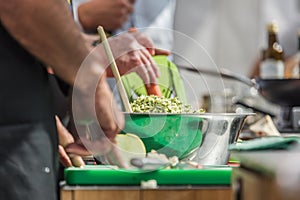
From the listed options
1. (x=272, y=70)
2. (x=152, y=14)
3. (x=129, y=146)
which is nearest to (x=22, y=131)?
A: (x=129, y=146)

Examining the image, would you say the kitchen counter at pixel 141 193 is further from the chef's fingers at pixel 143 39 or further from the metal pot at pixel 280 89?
the metal pot at pixel 280 89

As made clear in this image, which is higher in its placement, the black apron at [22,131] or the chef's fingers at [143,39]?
the chef's fingers at [143,39]

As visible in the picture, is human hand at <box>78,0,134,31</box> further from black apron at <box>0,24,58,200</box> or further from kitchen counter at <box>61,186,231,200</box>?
kitchen counter at <box>61,186,231,200</box>

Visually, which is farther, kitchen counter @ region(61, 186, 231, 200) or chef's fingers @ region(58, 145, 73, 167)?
chef's fingers @ region(58, 145, 73, 167)

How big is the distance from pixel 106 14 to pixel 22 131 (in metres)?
0.85

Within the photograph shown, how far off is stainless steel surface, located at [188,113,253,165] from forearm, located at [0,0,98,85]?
0.29m

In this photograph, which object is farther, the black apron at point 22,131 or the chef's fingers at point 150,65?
the chef's fingers at point 150,65

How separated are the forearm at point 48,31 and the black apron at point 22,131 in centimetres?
10

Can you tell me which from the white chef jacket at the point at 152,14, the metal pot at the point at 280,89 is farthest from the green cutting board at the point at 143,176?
the white chef jacket at the point at 152,14

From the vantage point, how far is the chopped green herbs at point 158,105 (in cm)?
139

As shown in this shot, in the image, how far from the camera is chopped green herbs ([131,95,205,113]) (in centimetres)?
139

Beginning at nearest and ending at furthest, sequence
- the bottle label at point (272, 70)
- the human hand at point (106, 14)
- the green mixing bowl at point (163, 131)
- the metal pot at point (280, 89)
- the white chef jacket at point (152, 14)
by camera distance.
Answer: the green mixing bowl at point (163, 131) < the human hand at point (106, 14) < the metal pot at point (280, 89) < the white chef jacket at point (152, 14) < the bottle label at point (272, 70)

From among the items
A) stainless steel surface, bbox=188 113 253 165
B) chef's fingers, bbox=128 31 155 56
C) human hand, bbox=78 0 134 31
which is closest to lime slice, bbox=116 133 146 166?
stainless steel surface, bbox=188 113 253 165

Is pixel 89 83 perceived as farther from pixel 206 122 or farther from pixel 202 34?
pixel 202 34
